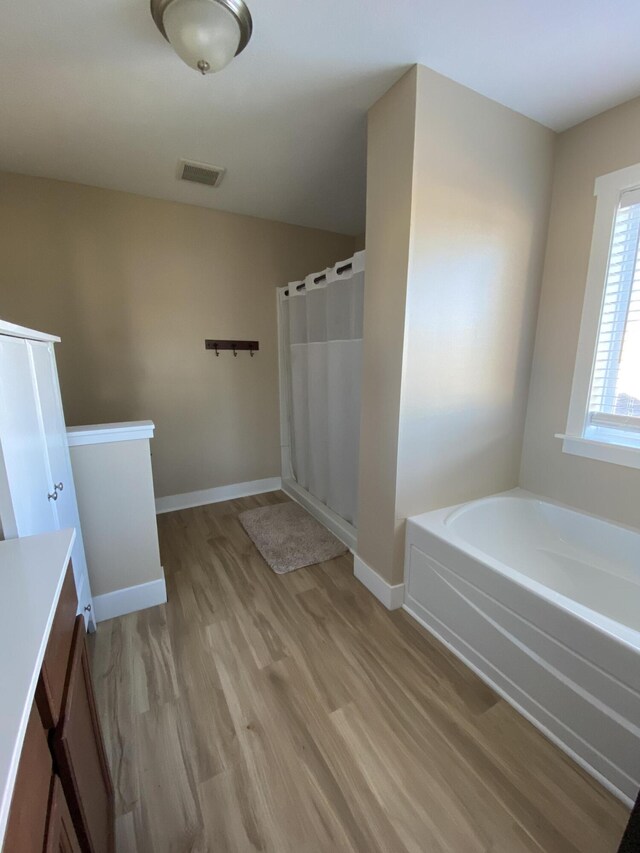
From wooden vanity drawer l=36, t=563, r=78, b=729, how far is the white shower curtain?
166cm

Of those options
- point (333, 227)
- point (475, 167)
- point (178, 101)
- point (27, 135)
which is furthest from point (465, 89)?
point (27, 135)

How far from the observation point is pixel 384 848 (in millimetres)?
946

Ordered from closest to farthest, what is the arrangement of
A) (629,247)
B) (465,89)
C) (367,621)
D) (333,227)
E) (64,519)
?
(64,519), (465,89), (629,247), (367,621), (333,227)

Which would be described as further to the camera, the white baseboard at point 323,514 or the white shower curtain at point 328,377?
the white baseboard at point 323,514

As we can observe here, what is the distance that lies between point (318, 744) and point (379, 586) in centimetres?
77

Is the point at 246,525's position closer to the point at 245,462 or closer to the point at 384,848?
the point at 245,462

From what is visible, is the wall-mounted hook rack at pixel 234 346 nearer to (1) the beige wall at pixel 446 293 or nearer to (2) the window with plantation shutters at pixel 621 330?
(1) the beige wall at pixel 446 293

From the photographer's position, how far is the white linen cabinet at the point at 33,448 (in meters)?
0.92

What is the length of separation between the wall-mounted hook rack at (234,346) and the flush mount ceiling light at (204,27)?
1788 mm

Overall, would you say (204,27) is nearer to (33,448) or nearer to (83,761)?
(33,448)

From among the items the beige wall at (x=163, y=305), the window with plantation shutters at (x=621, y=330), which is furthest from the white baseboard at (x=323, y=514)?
the window with plantation shutters at (x=621, y=330)

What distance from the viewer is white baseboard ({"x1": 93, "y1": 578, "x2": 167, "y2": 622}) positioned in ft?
5.65

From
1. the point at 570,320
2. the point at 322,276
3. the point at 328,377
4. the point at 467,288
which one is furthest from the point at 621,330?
the point at 322,276

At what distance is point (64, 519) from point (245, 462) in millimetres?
1830
